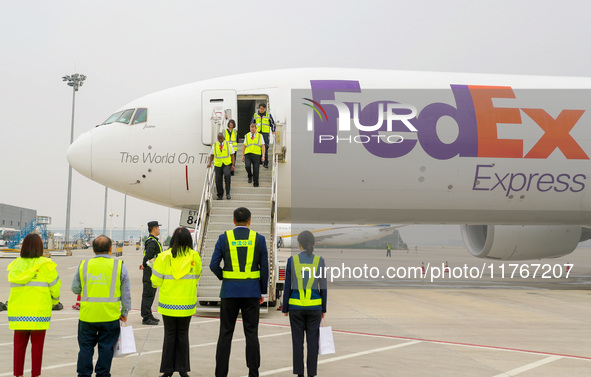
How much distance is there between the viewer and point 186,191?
14.5 meters

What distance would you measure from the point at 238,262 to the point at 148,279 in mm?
4326

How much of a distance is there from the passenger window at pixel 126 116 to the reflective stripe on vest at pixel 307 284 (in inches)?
402

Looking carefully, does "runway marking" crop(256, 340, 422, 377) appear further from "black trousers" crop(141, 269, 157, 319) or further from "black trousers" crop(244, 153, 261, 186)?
"black trousers" crop(244, 153, 261, 186)

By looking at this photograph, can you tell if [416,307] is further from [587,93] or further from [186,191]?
[587,93]

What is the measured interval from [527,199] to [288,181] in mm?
6734

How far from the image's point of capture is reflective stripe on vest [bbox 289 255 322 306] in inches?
226

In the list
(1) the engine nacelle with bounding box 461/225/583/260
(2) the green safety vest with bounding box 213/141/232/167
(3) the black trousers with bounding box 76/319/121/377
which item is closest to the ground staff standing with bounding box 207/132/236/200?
→ (2) the green safety vest with bounding box 213/141/232/167

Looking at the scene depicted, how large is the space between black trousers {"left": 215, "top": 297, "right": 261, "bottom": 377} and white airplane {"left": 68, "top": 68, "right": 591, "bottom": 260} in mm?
8679

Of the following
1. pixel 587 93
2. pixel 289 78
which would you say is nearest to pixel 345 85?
pixel 289 78

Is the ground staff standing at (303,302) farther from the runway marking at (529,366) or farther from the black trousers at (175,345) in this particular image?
the runway marking at (529,366)

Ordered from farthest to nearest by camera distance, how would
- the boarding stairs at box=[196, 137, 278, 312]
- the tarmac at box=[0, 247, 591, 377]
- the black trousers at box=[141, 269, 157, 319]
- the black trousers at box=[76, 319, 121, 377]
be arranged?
the boarding stairs at box=[196, 137, 278, 312] < the black trousers at box=[141, 269, 157, 319] < the tarmac at box=[0, 247, 591, 377] < the black trousers at box=[76, 319, 121, 377]

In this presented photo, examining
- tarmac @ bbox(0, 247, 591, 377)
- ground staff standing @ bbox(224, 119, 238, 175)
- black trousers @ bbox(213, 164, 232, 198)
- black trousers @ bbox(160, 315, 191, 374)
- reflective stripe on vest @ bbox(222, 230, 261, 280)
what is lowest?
tarmac @ bbox(0, 247, 591, 377)

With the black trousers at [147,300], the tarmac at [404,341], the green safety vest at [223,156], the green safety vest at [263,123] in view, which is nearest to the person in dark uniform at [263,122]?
the green safety vest at [263,123]

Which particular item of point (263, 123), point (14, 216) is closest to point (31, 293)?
point (263, 123)
